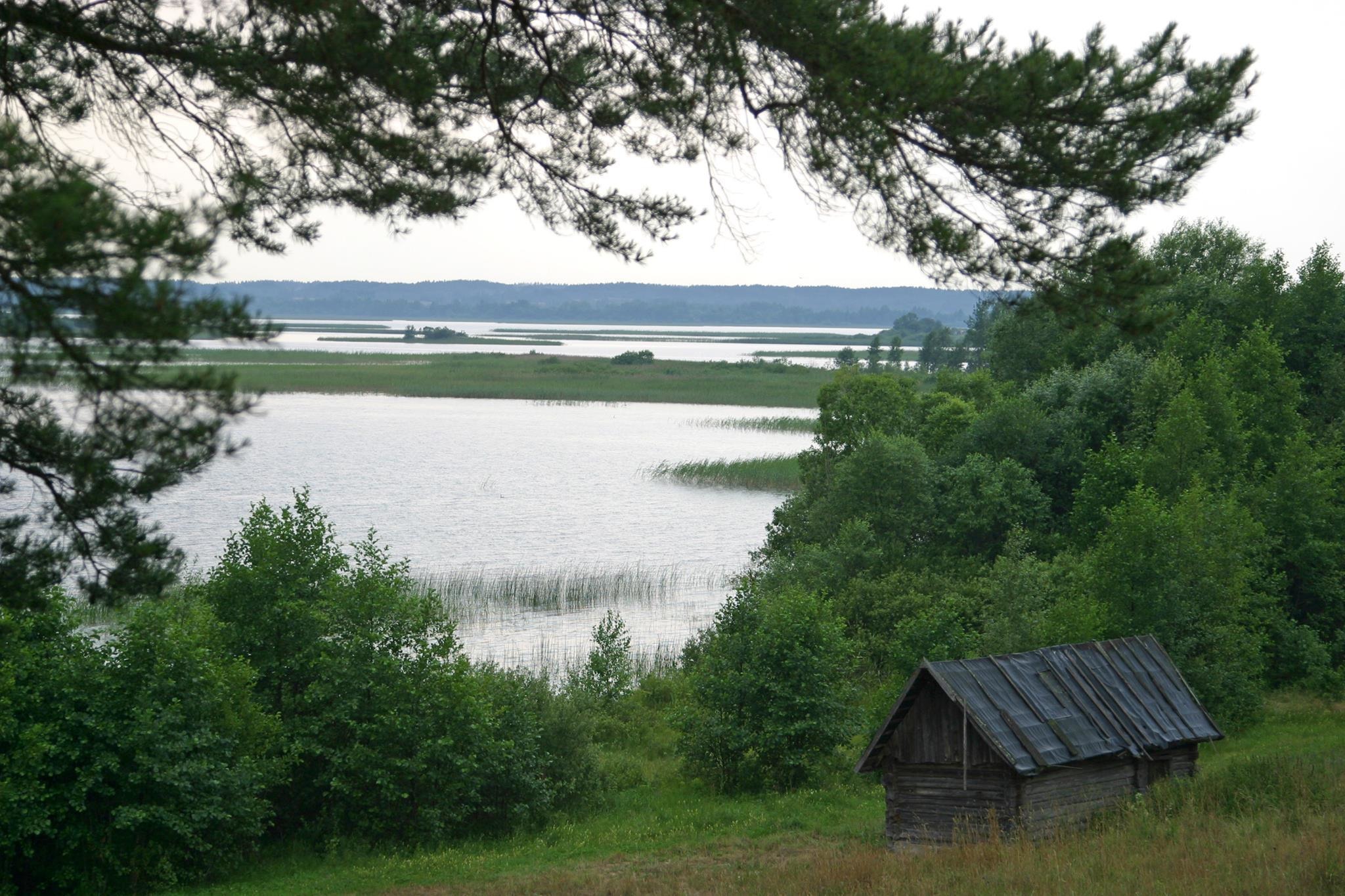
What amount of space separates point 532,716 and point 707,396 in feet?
250

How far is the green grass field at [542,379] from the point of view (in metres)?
102

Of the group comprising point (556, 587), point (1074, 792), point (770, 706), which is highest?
point (1074, 792)

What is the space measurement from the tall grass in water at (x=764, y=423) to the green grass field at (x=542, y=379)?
413 cm

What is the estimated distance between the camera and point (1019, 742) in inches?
760

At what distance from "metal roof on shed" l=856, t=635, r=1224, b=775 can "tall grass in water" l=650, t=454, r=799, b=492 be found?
38952mm

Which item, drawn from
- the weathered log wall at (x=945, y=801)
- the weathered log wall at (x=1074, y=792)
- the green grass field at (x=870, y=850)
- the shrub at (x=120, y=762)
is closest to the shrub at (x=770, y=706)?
the green grass field at (x=870, y=850)

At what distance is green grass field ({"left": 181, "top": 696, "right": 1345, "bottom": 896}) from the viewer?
43.9 feet

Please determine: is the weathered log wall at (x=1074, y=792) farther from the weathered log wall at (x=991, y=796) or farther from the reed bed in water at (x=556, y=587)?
the reed bed in water at (x=556, y=587)

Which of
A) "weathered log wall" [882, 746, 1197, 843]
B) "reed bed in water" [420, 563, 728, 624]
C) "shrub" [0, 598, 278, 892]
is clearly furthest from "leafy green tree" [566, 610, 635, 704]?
"weathered log wall" [882, 746, 1197, 843]

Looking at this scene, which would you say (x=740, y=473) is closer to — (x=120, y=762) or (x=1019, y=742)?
(x=1019, y=742)

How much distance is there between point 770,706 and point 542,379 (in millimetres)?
85328

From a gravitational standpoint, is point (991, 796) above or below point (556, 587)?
above

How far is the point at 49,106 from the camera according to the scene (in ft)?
34.9

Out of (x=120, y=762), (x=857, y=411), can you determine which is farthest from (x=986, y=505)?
(x=120, y=762)
